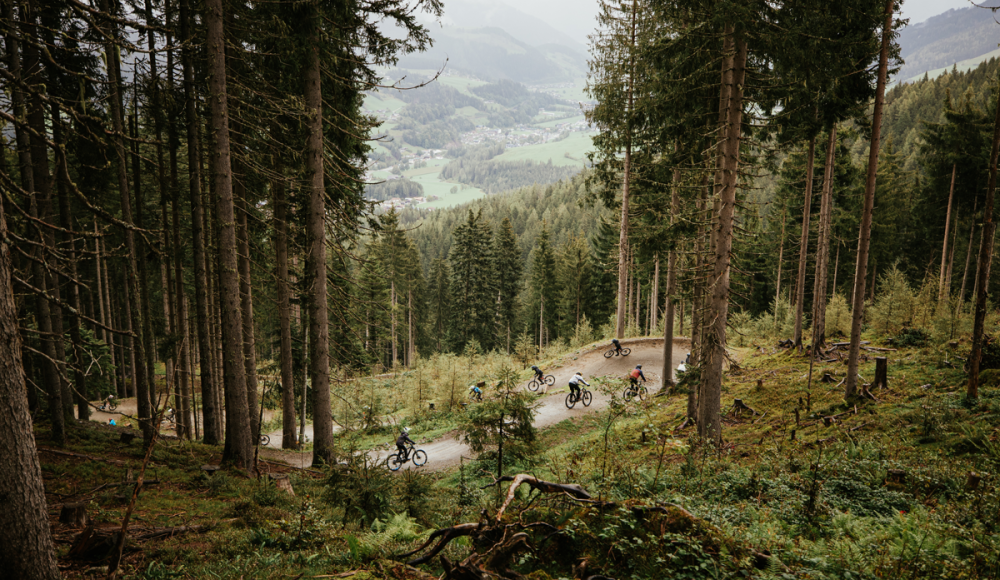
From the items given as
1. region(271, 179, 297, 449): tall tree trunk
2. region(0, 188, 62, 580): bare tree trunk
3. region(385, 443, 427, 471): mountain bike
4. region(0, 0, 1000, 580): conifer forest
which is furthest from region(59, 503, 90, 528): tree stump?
region(385, 443, 427, 471): mountain bike

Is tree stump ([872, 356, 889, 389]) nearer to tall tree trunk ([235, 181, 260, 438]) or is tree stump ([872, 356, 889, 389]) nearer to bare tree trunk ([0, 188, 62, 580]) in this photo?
bare tree trunk ([0, 188, 62, 580])

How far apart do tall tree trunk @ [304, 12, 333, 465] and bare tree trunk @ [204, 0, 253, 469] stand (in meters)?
1.51

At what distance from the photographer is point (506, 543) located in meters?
2.66

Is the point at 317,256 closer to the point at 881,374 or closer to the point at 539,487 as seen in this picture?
the point at 539,487

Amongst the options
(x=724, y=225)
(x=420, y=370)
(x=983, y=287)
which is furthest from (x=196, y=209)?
(x=983, y=287)

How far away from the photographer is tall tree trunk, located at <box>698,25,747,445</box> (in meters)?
9.55

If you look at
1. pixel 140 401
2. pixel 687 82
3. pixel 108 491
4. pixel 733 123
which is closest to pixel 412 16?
pixel 687 82

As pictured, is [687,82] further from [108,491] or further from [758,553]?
[108,491]

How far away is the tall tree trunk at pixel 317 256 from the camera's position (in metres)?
9.87

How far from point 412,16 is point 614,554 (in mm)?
11049

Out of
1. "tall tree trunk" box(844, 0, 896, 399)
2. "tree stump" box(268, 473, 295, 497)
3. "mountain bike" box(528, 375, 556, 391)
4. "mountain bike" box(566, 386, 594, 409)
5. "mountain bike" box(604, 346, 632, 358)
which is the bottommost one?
"mountain bike" box(528, 375, 556, 391)

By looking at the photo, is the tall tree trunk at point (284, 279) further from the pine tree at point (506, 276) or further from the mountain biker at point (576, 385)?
the pine tree at point (506, 276)

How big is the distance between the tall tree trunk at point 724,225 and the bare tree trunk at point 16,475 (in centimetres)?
989

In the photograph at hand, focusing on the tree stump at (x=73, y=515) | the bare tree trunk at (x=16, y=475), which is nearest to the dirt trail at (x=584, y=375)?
the tree stump at (x=73, y=515)
